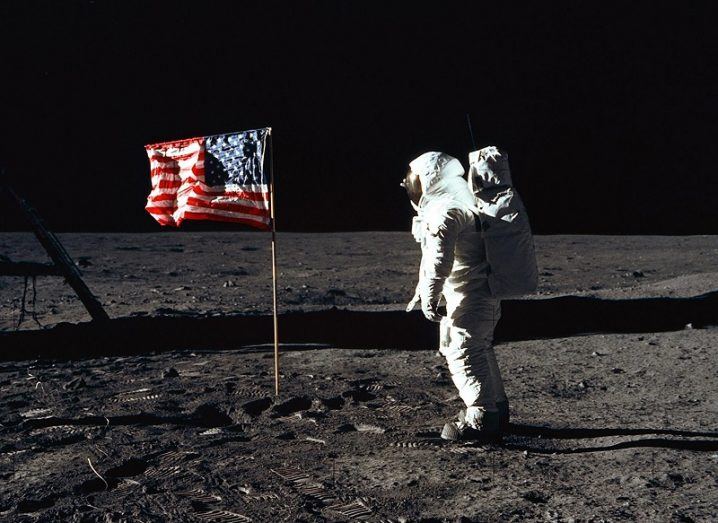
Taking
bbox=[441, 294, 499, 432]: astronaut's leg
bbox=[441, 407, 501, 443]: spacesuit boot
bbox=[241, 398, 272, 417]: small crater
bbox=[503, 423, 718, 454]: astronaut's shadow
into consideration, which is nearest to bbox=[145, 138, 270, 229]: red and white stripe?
bbox=[241, 398, 272, 417]: small crater

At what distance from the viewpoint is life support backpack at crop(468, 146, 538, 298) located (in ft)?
8.84

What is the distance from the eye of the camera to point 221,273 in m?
7.21

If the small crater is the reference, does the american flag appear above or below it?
above

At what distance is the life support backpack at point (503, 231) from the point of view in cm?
269

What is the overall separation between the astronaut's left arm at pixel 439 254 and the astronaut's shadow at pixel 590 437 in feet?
1.93

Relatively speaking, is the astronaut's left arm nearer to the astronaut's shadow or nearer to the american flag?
the astronaut's shadow

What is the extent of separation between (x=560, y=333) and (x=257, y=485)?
9.46 ft

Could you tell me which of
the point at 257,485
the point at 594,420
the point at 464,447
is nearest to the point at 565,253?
the point at 594,420

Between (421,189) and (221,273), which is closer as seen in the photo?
(421,189)

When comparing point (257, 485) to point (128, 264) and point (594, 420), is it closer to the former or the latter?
point (594, 420)

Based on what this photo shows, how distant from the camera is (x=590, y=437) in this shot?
2.83m

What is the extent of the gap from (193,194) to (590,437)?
2.13 m

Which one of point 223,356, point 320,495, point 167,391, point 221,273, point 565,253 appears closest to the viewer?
point 320,495

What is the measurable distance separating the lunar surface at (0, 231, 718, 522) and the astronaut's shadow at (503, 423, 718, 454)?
0.03 ft
